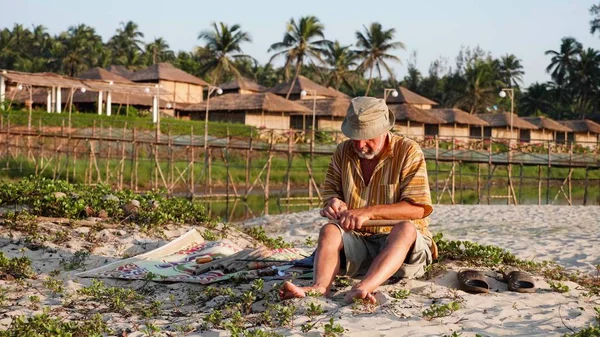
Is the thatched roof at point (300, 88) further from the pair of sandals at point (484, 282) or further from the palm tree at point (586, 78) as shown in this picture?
the pair of sandals at point (484, 282)

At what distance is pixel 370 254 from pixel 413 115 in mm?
32023

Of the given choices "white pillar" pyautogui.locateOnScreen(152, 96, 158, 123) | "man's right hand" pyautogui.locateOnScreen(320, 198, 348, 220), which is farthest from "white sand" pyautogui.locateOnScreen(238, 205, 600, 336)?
"white pillar" pyautogui.locateOnScreen(152, 96, 158, 123)

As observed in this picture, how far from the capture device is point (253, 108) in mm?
33625

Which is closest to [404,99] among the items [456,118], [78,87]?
[456,118]

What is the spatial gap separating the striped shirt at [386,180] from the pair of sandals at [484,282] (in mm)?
337

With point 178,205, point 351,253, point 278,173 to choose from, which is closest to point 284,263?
point 351,253

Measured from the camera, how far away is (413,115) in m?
36.1

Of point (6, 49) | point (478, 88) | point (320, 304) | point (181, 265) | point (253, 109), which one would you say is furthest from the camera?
point (478, 88)

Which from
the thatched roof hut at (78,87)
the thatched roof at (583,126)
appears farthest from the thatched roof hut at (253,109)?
the thatched roof at (583,126)

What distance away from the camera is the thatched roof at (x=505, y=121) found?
38.7 m

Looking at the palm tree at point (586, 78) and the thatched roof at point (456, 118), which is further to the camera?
the palm tree at point (586, 78)

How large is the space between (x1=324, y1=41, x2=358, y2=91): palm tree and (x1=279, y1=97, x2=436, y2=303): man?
3913 cm

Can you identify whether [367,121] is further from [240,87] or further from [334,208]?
[240,87]

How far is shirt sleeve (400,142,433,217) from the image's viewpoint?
176 inches
